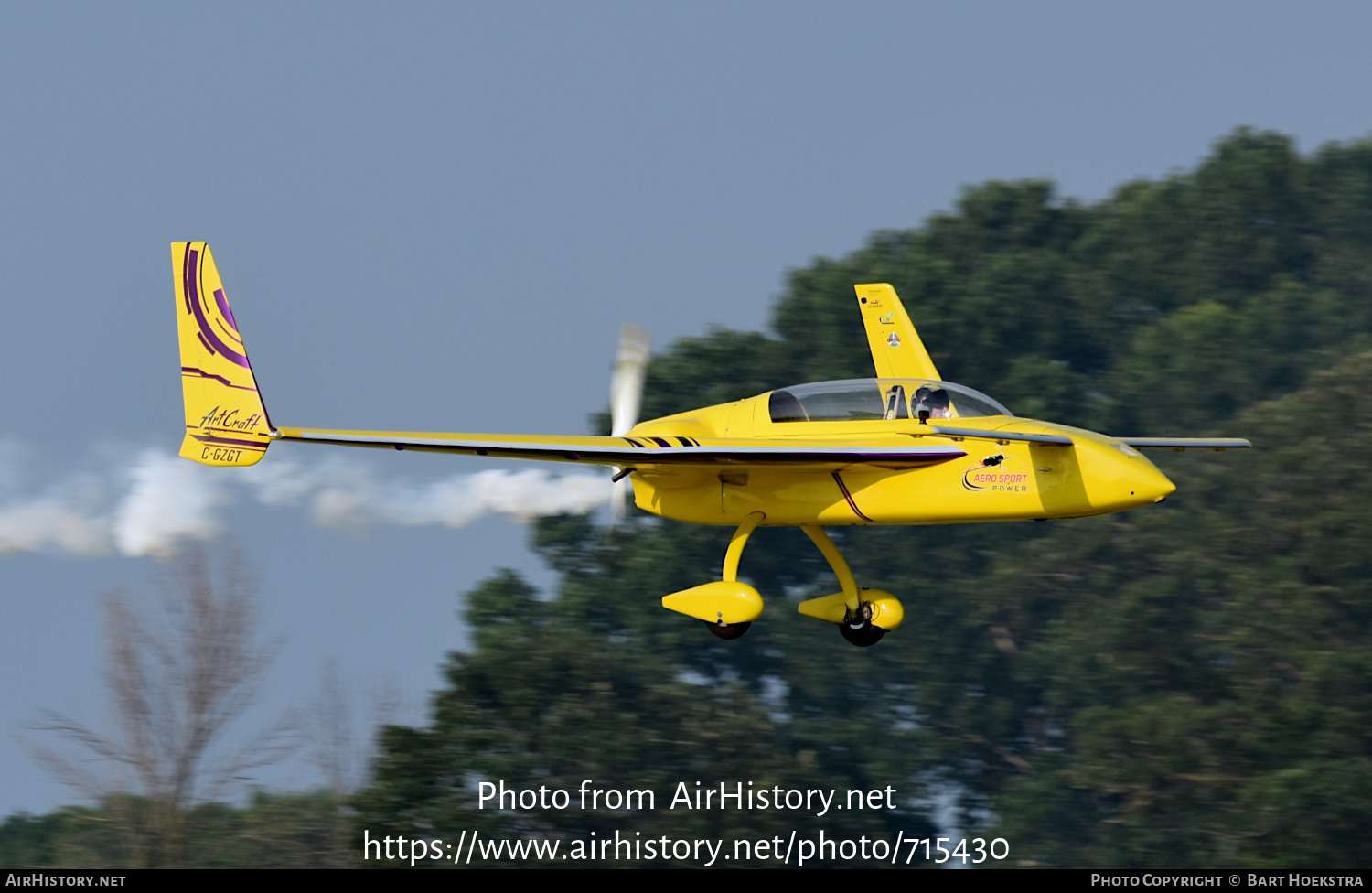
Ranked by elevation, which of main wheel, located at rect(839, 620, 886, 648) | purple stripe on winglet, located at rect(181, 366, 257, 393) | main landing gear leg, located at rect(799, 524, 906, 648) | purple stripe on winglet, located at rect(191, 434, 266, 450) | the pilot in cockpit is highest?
purple stripe on winglet, located at rect(181, 366, 257, 393)

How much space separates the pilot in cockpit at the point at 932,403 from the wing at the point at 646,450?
58 centimetres

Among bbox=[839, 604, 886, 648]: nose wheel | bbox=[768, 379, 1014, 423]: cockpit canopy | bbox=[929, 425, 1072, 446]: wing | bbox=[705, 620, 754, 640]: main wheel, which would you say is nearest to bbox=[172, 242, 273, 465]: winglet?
bbox=[705, 620, 754, 640]: main wheel

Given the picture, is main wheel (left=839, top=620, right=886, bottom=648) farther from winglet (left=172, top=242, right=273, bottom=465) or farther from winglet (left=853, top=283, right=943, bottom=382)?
winglet (left=172, top=242, right=273, bottom=465)

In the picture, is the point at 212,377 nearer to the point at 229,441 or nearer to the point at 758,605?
the point at 229,441

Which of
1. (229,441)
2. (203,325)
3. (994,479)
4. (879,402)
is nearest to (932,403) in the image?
(879,402)

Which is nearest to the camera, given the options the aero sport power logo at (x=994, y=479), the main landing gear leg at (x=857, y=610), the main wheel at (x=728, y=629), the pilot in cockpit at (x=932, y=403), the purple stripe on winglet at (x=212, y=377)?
the aero sport power logo at (x=994, y=479)

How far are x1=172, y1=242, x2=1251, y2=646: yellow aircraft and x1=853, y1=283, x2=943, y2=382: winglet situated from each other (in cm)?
477

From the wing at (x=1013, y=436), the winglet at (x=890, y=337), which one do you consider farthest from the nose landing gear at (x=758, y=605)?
the winglet at (x=890, y=337)

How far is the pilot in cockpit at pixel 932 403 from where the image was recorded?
68.3 feet

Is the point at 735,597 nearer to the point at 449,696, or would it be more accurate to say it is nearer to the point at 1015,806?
the point at 449,696

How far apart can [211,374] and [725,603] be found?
25.7 feet

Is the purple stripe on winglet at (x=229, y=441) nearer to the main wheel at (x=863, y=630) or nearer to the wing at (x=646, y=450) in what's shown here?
the wing at (x=646, y=450)

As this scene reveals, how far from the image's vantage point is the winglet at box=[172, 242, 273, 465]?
72.0ft

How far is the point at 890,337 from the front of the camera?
89.5 ft
